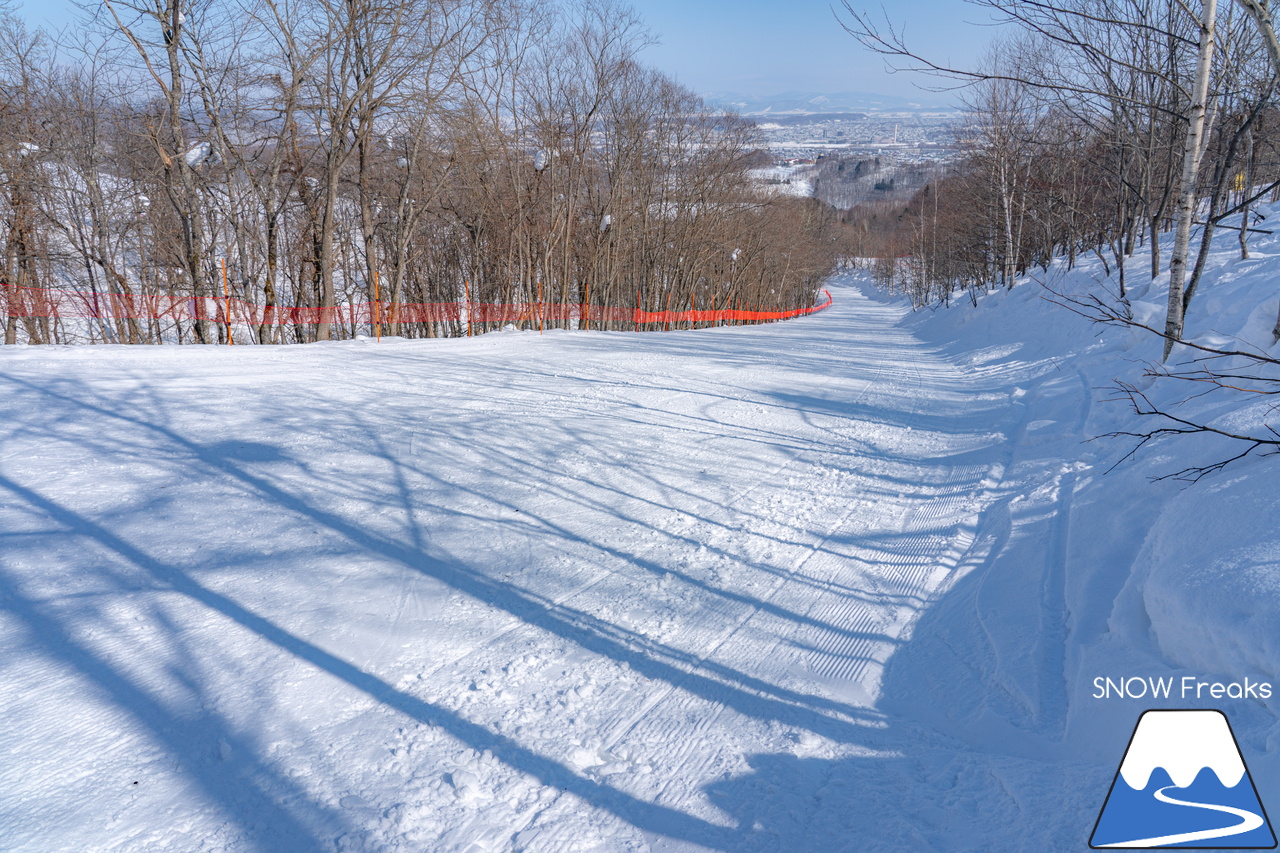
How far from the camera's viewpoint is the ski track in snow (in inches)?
106

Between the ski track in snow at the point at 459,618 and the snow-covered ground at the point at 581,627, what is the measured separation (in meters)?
0.02

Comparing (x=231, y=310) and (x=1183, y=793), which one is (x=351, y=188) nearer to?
(x=231, y=310)

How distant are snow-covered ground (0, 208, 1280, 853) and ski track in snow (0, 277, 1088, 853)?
0.02 meters

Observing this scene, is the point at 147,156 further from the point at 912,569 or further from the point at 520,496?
the point at 912,569

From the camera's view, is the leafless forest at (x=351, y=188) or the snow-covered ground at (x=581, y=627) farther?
the leafless forest at (x=351, y=188)

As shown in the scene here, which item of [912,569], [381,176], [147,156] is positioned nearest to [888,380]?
[912,569]

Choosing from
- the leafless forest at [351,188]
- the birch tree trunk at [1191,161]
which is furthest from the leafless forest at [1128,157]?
the leafless forest at [351,188]

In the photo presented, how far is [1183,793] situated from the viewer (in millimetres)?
2350

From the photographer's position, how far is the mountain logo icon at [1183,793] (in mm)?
2184

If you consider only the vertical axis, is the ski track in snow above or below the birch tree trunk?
below

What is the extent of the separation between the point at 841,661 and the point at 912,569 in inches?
58.9

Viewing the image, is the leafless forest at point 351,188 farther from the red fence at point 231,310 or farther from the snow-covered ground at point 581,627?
the snow-covered ground at point 581,627

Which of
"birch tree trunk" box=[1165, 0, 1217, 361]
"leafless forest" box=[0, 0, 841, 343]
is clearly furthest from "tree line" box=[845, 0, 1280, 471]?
"leafless forest" box=[0, 0, 841, 343]

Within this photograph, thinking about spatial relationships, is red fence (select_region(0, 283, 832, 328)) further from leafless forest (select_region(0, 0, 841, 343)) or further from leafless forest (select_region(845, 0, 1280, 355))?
leafless forest (select_region(845, 0, 1280, 355))
